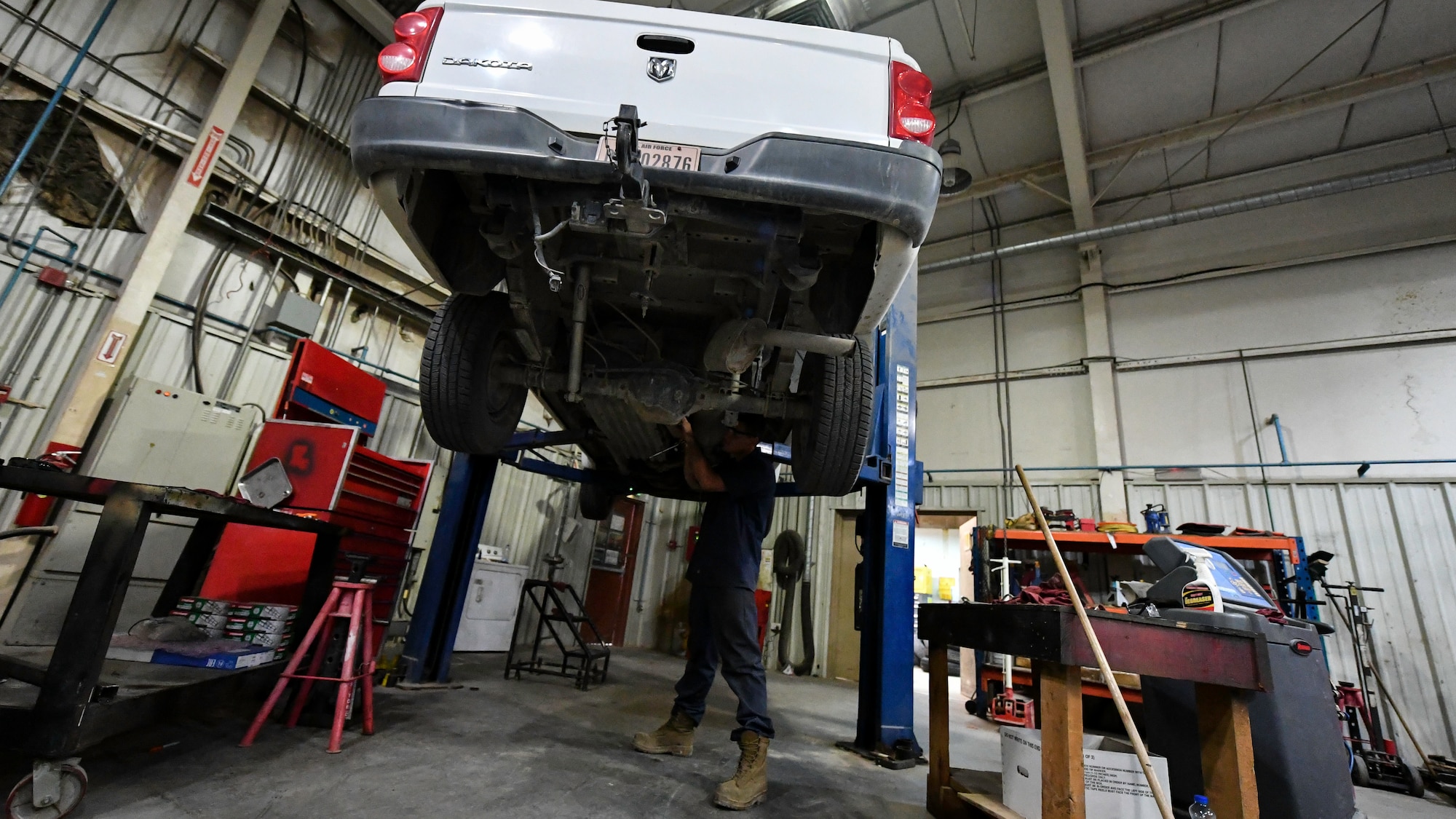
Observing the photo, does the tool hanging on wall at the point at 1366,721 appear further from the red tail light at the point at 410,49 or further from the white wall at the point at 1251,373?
the red tail light at the point at 410,49

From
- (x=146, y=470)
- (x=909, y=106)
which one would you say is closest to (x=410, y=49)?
(x=909, y=106)

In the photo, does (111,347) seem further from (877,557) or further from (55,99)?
(877,557)

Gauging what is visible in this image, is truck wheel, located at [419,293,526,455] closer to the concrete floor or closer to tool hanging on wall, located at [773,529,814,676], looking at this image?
the concrete floor

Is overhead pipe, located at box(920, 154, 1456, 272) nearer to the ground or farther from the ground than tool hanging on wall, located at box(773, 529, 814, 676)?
farther from the ground

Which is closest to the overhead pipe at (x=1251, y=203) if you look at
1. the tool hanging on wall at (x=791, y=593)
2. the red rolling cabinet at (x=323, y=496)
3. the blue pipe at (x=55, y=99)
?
the tool hanging on wall at (x=791, y=593)

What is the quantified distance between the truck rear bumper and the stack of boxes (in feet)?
5.82

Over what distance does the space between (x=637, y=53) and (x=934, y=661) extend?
2005 mm

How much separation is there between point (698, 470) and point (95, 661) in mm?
1623

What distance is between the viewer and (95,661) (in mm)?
1236

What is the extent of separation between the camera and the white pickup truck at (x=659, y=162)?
46.3 inches

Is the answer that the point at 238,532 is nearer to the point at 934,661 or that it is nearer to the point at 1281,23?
the point at 934,661

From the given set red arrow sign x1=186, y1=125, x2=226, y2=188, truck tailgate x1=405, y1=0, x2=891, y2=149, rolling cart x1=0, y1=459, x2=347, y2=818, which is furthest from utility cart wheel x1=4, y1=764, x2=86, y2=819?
red arrow sign x1=186, y1=125, x2=226, y2=188

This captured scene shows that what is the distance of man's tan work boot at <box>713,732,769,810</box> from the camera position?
1626 mm

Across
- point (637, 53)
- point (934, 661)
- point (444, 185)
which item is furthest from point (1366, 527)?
point (444, 185)
